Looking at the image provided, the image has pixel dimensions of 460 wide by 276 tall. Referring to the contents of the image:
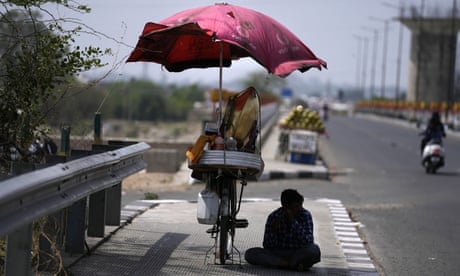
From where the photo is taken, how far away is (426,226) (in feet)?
44.2

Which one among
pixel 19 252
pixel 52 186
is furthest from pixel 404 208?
pixel 19 252

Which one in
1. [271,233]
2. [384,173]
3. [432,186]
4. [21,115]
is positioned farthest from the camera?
[384,173]

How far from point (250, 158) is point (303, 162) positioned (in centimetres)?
1730

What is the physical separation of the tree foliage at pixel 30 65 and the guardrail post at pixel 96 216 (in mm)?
1156

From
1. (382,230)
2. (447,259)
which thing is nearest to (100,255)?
(447,259)

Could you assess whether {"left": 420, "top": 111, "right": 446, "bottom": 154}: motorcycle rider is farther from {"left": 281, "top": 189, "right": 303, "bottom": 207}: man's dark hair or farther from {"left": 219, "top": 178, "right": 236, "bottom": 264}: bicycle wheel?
{"left": 219, "top": 178, "right": 236, "bottom": 264}: bicycle wheel

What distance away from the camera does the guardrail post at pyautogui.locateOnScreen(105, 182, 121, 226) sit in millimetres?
10766

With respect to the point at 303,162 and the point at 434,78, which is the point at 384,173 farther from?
the point at 434,78

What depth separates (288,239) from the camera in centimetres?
884

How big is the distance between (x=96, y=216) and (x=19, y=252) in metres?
3.74

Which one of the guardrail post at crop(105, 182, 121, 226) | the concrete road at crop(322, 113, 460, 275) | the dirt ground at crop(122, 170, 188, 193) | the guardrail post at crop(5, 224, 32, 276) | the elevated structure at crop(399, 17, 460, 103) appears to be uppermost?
the elevated structure at crop(399, 17, 460, 103)

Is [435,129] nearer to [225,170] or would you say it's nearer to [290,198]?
[290,198]

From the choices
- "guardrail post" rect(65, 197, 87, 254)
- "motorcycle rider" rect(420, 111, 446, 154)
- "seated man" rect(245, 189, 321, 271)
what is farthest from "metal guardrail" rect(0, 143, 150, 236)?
"motorcycle rider" rect(420, 111, 446, 154)

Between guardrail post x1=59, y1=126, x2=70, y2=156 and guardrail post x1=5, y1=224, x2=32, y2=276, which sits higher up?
guardrail post x1=59, y1=126, x2=70, y2=156
